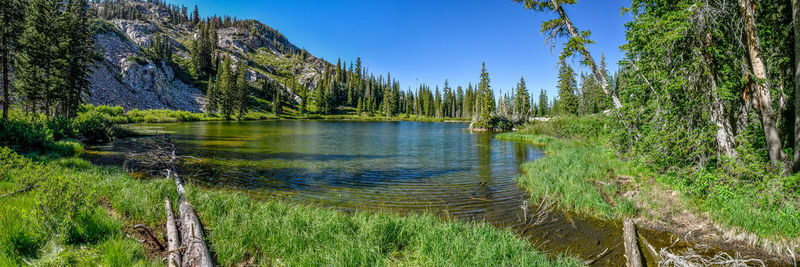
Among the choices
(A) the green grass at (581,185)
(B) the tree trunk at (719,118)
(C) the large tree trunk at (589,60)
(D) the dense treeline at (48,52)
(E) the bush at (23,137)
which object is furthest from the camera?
(D) the dense treeline at (48,52)

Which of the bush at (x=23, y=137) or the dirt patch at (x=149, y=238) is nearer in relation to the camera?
the dirt patch at (x=149, y=238)

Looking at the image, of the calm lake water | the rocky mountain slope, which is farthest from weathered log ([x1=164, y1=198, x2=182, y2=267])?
the rocky mountain slope

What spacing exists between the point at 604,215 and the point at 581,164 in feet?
22.4

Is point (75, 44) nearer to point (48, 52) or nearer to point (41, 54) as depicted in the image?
point (48, 52)

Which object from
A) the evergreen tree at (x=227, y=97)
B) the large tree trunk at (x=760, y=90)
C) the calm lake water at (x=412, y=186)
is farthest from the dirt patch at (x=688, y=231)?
the evergreen tree at (x=227, y=97)

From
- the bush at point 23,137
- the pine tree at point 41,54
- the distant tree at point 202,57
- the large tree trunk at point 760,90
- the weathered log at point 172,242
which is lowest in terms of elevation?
the weathered log at point 172,242

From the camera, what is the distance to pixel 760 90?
846cm

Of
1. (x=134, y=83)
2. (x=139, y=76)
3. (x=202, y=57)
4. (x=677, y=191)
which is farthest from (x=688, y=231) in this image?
(x=202, y=57)

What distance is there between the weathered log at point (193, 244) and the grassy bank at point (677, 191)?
33.7ft

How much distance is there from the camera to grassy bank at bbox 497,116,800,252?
7211mm

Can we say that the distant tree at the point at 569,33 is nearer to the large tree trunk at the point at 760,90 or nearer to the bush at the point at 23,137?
the large tree trunk at the point at 760,90

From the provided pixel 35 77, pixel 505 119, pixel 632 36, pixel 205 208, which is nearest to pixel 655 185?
pixel 632 36

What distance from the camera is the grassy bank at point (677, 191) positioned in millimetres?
7211

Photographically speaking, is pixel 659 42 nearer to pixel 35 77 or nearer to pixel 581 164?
pixel 581 164
